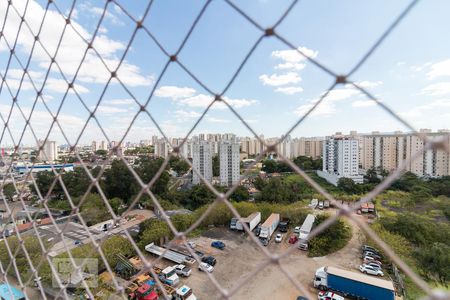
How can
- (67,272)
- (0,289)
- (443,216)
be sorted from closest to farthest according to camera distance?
1. (0,289)
2. (67,272)
3. (443,216)

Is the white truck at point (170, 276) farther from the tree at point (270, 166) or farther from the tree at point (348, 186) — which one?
the tree at point (270, 166)

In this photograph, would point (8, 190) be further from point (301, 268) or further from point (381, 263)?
point (381, 263)

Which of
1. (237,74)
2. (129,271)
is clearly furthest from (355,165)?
(237,74)

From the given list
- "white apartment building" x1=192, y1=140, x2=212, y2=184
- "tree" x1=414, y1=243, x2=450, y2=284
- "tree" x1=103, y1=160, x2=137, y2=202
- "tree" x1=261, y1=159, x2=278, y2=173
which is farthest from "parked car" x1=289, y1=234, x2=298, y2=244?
"tree" x1=261, y1=159, x2=278, y2=173

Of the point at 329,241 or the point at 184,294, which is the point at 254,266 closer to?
the point at 184,294

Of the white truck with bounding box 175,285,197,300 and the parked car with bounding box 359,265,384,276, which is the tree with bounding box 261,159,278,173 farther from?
the white truck with bounding box 175,285,197,300
